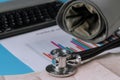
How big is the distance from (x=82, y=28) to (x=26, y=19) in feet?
0.49

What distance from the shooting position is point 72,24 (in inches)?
26.5

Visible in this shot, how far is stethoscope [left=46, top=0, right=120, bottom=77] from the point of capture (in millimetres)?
549

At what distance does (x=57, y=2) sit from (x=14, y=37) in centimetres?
19

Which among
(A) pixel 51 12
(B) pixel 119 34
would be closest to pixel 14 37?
(A) pixel 51 12

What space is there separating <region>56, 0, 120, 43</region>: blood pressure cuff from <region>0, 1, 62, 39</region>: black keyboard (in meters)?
0.09

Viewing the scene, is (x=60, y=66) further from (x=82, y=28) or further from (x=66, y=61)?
(x=82, y=28)

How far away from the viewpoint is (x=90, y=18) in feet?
2.21

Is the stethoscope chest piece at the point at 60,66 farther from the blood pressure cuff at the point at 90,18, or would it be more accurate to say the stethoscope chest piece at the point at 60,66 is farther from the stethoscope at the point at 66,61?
the blood pressure cuff at the point at 90,18

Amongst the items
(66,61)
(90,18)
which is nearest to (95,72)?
(66,61)

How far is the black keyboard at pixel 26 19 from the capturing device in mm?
702

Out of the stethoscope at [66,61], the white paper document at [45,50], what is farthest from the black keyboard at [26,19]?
the stethoscope at [66,61]

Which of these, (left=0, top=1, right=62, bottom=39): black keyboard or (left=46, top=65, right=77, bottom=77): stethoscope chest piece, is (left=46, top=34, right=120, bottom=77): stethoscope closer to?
(left=46, top=65, right=77, bottom=77): stethoscope chest piece

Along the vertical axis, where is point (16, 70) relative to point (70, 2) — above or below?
below

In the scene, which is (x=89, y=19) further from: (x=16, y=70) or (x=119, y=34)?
(x=16, y=70)
